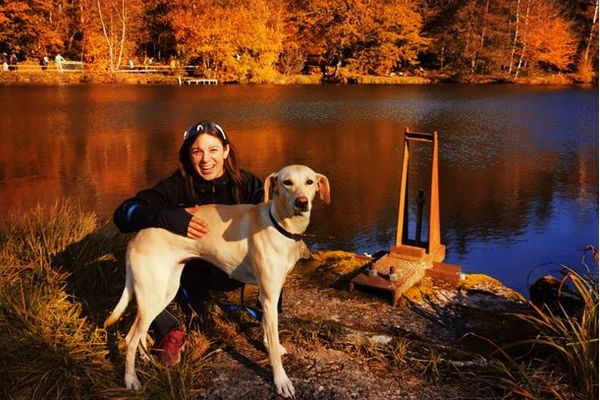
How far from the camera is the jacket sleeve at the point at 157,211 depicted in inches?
121

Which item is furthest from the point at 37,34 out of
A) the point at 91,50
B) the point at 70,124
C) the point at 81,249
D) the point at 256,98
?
the point at 81,249

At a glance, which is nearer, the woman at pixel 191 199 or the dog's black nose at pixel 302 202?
the dog's black nose at pixel 302 202

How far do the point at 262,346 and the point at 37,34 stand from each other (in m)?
45.5

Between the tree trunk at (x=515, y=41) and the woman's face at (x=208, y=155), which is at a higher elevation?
the tree trunk at (x=515, y=41)

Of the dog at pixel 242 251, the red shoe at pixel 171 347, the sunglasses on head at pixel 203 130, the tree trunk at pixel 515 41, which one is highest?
the tree trunk at pixel 515 41

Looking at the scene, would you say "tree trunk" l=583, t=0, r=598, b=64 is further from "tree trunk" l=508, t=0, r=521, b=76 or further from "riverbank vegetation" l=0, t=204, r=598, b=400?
"riverbank vegetation" l=0, t=204, r=598, b=400

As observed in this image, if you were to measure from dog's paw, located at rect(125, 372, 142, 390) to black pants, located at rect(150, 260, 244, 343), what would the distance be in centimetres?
44

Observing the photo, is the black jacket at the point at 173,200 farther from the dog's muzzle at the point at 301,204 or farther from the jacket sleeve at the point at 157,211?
the dog's muzzle at the point at 301,204

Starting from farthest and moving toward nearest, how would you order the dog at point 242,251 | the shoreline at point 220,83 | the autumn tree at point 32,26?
the autumn tree at point 32,26 → the shoreline at point 220,83 → the dog at point 242,251

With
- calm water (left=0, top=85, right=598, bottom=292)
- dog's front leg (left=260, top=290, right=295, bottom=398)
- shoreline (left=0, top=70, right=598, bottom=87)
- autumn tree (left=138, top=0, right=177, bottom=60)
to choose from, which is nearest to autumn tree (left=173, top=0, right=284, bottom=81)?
shoreline (left=0, top=70, right=598, bottom=87)

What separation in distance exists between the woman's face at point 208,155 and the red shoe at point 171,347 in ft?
3.56

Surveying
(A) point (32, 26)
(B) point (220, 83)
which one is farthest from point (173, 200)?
(A) point (32, 26)

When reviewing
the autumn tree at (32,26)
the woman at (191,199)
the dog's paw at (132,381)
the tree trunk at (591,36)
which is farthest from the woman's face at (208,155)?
the tree trunk at (591,36)

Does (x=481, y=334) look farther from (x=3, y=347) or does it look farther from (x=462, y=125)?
(x=462, y=125)
